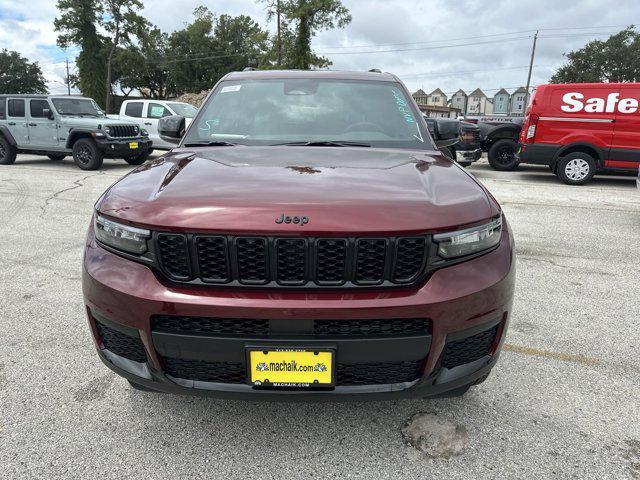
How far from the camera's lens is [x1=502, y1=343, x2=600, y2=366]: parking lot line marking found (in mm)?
2846

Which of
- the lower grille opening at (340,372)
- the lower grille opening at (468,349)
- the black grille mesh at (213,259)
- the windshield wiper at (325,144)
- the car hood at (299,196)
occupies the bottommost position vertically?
the lower grille opening at (340,372)

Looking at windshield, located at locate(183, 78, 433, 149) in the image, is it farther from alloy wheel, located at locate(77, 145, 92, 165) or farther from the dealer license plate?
alloy wheel, located at locate(77, 145, 92, 165)

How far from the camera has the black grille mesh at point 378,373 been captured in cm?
175

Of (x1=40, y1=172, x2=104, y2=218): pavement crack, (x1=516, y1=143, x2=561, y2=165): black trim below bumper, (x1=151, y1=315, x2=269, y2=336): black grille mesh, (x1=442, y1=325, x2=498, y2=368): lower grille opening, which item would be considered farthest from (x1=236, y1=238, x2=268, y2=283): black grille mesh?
(x1=516, y1=143, x2=561, y2=165): black trim below bumper

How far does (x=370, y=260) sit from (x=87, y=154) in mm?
11804

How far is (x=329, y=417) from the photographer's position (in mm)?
2266

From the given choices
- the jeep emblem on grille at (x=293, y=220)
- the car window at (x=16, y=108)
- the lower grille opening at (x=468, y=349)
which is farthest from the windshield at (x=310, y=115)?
the car window at (x=16, y=108)

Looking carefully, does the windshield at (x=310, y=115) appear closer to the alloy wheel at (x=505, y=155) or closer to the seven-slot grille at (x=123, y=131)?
the seven-slot grille at (x=123, y=131)

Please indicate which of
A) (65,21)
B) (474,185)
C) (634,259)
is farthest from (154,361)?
(65,21)

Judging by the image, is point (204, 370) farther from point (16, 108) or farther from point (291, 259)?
point (16, 108)

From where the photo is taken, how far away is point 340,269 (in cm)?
173

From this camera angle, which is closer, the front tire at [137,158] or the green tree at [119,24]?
the front tire at [137,158]

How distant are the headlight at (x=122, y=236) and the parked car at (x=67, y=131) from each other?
34.6 feet

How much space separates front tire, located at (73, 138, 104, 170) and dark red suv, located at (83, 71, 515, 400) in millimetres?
10717
